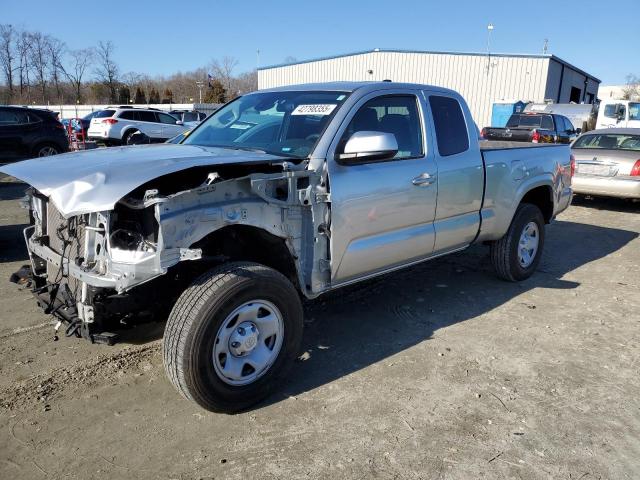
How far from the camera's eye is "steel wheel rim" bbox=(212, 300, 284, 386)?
2980 mm

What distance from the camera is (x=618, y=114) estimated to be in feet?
73.1

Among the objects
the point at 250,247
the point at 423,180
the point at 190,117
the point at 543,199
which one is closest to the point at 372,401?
the point at 250,247

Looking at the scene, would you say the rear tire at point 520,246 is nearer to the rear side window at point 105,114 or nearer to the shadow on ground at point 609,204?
the shadow on ground at point 609,204

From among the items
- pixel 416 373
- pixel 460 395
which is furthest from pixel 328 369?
pixel 460 395

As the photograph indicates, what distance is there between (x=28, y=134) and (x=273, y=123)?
438 inches

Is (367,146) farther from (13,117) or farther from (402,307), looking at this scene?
(13,117)

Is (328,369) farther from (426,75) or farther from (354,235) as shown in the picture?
(426,75)

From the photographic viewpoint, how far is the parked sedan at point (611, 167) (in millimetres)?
9523

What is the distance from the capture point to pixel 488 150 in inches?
196

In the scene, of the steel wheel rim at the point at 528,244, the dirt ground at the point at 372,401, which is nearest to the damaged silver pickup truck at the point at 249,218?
the dirt ground at the point at 372,401

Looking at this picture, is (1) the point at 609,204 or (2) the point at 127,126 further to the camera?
(2) the point at 127,126

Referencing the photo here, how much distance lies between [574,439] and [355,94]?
8.73 ft

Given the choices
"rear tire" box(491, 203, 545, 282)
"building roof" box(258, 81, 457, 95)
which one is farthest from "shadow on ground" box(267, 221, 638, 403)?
"building roof" box(258, 81, 457, 95)

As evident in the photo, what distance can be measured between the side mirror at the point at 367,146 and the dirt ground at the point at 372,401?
4.80 feet
